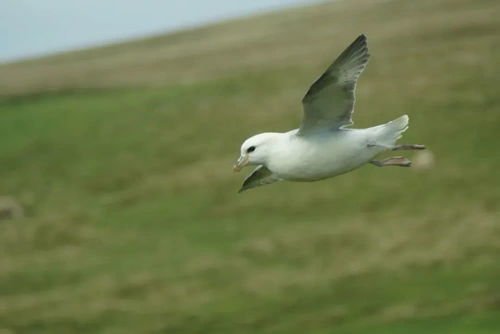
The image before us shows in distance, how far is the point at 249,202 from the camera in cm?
3778

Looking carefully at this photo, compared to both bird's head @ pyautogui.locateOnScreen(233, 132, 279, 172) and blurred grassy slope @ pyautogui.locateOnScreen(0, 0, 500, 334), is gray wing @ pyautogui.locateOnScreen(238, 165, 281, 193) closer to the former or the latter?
bird's head @ pyautogui.locateOnScreen(233, 132, 279, 172)

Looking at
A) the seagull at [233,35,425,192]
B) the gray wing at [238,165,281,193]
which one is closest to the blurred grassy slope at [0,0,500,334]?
the gray wing at [238,165,281,193]

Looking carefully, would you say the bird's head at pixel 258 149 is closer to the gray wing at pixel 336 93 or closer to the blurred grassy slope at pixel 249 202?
the gray wing at pixel 336 93

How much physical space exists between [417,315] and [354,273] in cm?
583

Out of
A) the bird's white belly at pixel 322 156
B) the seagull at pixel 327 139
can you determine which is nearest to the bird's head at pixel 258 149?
the seagull at pixel 327 139

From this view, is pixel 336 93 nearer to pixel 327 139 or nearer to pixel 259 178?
pixel 327 139

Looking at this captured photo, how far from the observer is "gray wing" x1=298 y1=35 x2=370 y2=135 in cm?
840

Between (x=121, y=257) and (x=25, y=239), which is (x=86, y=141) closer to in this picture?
(x=25, y=239)

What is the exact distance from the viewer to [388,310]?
78.9ft

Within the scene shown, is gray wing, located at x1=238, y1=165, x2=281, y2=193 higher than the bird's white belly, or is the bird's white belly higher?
gray wing, located at x1=238, y1=165, x2=281, y2=193

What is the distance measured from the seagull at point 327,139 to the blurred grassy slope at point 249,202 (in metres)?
12.9

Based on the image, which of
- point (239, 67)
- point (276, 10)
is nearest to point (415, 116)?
point (239, 67)

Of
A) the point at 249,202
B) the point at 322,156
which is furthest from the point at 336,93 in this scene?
the point at 249,202

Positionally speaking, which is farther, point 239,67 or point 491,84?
point 239,67
